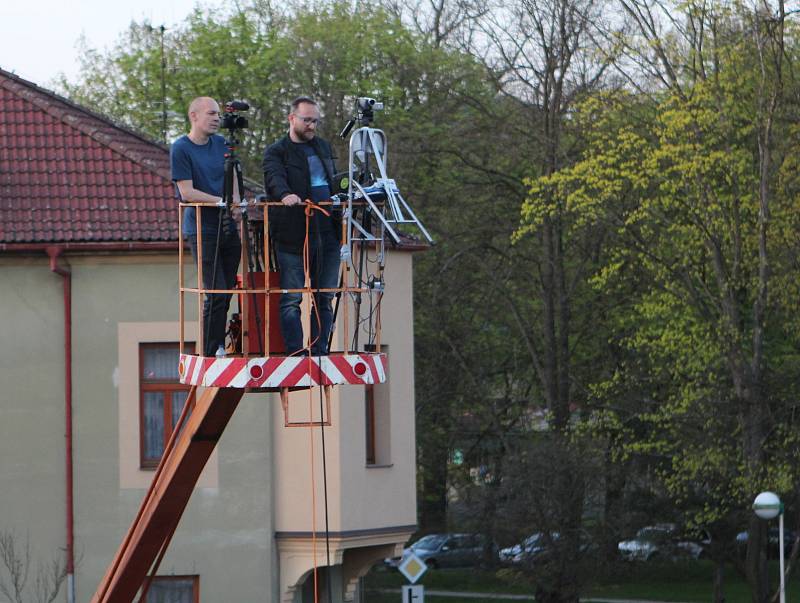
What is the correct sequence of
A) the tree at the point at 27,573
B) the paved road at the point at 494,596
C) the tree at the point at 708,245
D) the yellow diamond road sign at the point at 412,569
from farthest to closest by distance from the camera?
the paved road at the point at 494,596 < the tree at the point at 708,245 < the yellow diamond road sign at the point at 412,569 < the tree at the point at 27,573

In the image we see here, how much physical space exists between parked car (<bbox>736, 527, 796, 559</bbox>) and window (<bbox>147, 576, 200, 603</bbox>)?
1958cm

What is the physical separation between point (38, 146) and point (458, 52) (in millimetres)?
22515

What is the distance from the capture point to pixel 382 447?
22.4m

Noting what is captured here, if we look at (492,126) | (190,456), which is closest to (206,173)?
(190,456)

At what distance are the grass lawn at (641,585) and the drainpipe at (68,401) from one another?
19.8 meters

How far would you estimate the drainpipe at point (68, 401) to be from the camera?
20672 mm

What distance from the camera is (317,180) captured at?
11000 mm

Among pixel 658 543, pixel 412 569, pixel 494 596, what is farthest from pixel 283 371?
pixel 494 596

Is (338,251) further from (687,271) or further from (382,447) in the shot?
(687,271)

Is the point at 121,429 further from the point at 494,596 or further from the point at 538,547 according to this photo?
the point at 494,596

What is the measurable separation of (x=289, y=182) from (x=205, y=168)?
2.29 ft

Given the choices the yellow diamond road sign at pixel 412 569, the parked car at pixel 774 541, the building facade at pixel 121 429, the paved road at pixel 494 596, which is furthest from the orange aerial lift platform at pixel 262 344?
the paved road at pixel 494 596

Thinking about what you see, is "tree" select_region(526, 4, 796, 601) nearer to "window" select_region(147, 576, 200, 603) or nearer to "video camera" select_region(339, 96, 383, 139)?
"window" select_region(147, 576, 200, 603)

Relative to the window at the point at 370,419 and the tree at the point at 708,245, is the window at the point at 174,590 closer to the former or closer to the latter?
the window at the point at 370,419
